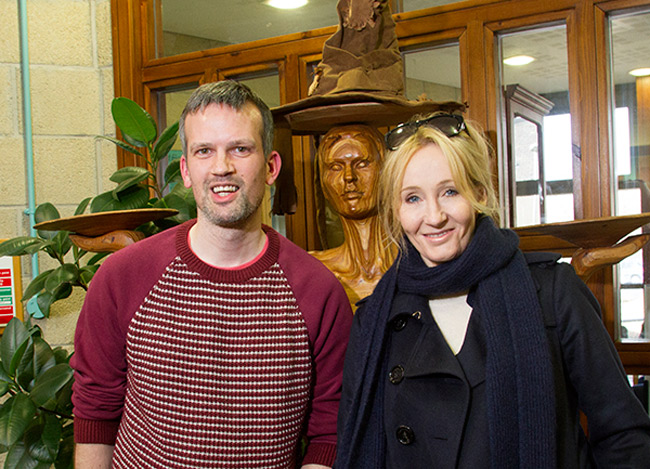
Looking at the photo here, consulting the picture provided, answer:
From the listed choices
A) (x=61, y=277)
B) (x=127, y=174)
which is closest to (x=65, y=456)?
(x=61, y=277)

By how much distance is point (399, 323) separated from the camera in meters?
1.33

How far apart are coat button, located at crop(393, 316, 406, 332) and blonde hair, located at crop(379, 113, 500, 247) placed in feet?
0.66

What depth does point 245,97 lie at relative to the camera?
152cm

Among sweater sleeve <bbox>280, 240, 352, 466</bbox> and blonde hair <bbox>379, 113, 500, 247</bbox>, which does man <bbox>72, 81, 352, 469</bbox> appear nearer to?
sweater sleeve <bbox>280, 240, 352, 466</bbox>

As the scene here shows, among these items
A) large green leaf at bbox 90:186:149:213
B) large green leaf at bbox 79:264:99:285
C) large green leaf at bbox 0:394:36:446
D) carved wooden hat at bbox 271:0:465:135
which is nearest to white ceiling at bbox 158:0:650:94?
carved wooden hat at bbox 271:0:465:135

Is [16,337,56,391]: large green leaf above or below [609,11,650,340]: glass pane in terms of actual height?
below

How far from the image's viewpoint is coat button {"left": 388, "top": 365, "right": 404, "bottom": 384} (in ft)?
4.15

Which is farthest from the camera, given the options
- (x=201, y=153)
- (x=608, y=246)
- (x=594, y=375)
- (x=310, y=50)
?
(x=310, y=50)

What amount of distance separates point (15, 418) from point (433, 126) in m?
1.34

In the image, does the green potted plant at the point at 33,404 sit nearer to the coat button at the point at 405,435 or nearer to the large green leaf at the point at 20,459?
the large green leaf at the point at 20,459

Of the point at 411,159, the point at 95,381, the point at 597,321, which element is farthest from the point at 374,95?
the point at 95,381

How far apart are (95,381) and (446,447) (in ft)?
2.71

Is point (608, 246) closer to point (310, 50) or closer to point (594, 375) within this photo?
point (594, 375)

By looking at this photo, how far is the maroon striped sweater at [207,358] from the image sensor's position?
147cm
